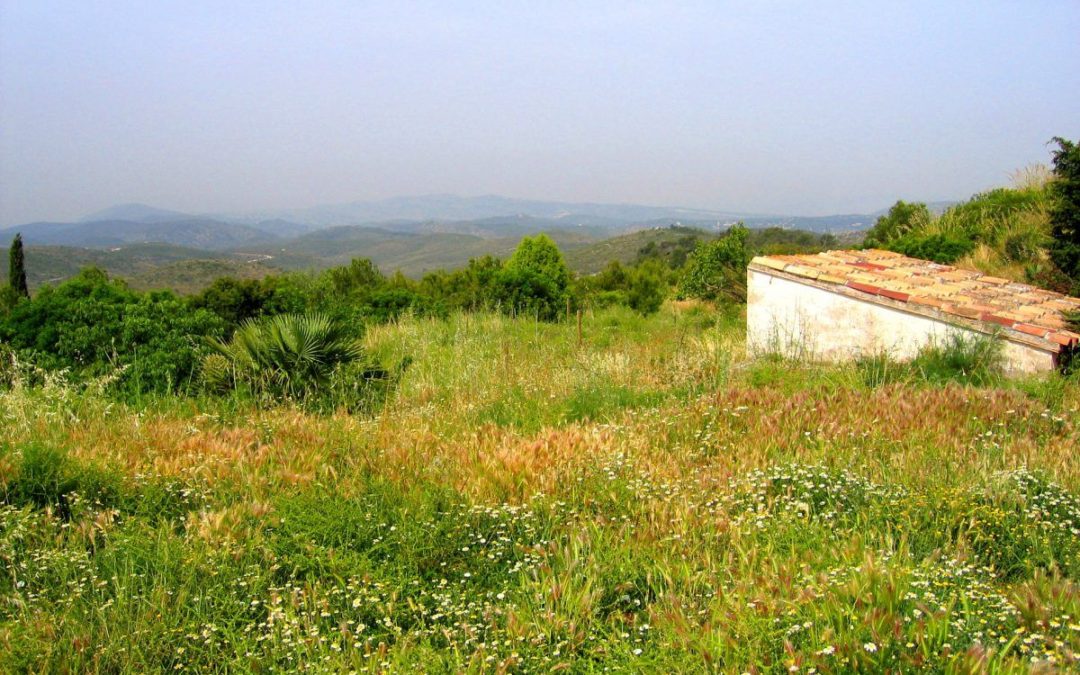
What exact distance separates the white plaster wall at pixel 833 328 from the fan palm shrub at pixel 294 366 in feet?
16.3

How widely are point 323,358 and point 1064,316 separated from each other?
7.87 m

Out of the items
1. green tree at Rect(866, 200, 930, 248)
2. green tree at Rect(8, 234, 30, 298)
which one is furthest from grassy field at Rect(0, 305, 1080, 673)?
green tree at Rect(8, 234, 30, 298)

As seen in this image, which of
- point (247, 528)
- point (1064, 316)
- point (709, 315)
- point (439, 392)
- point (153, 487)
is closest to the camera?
point (247, 528)

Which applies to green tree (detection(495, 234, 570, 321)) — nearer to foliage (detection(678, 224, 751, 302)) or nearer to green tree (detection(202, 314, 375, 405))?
foliage (detection(678, 224, 751, 302))

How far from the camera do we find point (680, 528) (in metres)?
3.36

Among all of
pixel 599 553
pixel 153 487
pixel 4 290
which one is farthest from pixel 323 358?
pixel 4 290

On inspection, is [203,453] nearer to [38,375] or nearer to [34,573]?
[34,573]

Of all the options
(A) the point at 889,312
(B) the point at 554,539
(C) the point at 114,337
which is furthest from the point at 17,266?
(B) the point at 554,539

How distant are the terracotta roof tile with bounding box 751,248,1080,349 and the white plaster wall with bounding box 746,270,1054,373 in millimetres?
174

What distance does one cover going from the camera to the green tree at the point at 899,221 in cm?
1975

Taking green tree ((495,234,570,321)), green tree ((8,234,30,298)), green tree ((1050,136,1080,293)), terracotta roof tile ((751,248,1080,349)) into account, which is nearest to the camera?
terracotta roof tile ((751,248,1080,349))

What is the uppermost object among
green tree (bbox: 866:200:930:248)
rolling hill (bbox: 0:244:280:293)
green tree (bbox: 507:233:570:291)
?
green tree (bbox: 866:200:930:248)

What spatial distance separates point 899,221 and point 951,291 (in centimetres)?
1322

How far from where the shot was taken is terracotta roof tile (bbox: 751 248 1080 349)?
793cm
